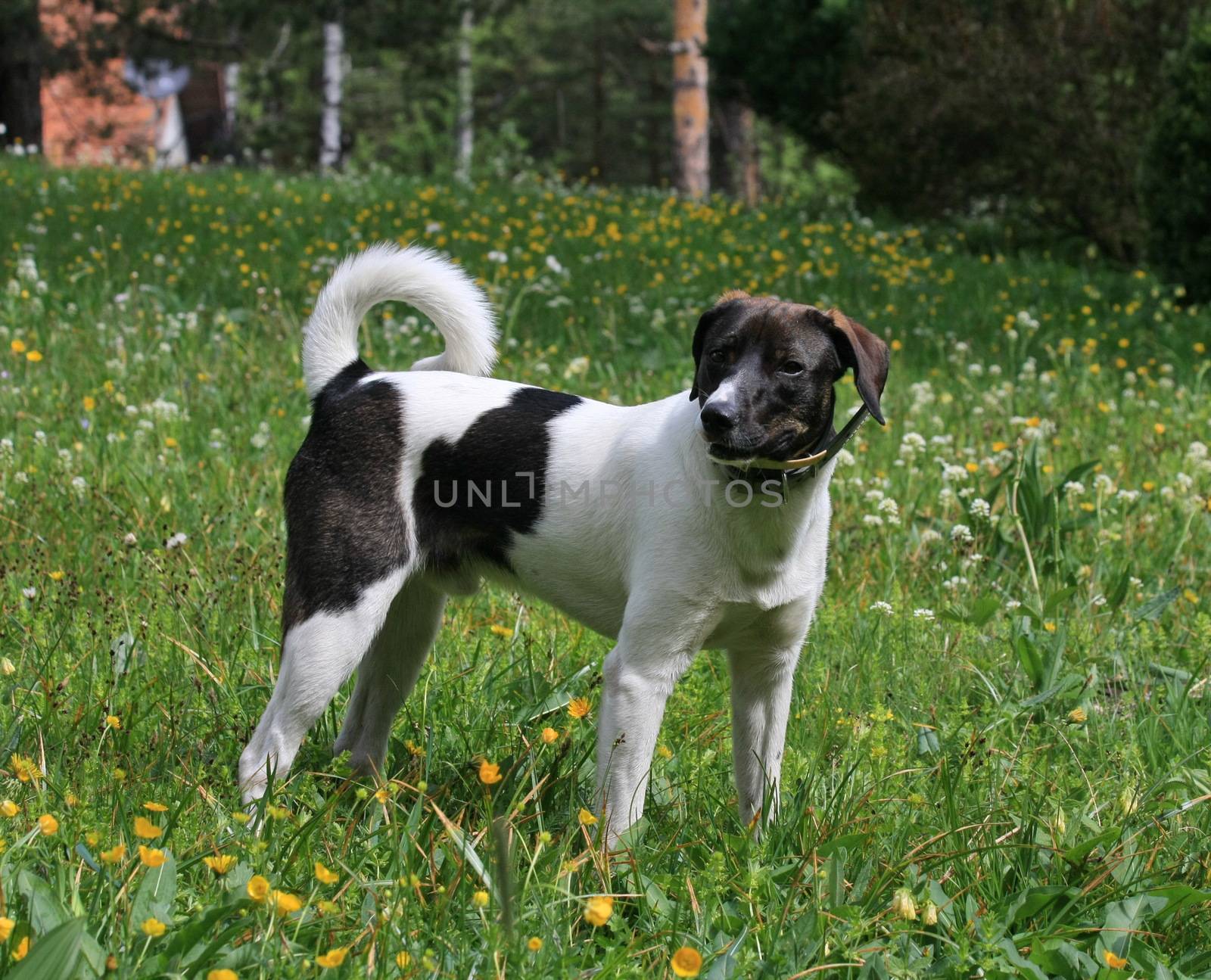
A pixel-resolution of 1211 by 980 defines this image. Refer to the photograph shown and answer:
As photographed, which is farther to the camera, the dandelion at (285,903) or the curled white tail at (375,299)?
the curled white tail at (375,299)

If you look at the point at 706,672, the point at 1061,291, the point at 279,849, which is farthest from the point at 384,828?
the point at 1061,291

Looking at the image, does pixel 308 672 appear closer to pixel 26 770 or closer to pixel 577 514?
pixel 26 770

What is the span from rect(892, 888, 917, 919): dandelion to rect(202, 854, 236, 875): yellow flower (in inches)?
50.0

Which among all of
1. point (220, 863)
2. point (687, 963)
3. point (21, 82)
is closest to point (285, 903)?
point (220, 863)

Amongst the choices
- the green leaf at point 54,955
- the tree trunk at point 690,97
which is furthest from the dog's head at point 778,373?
the tree trunk at point 690,97

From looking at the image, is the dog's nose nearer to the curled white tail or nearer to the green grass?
the green grass

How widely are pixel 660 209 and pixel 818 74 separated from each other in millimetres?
3616

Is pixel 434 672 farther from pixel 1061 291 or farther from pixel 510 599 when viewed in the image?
pixel 1061 291

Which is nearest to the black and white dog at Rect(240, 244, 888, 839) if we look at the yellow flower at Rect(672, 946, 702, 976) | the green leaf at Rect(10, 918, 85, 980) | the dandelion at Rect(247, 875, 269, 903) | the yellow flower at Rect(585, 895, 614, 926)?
the yellow flower at Rect(585, 895, 614, 926)

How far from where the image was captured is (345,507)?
301cm

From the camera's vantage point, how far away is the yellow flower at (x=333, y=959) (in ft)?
6.89

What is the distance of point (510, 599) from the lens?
4.27m

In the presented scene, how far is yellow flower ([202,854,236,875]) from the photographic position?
233 centimetres

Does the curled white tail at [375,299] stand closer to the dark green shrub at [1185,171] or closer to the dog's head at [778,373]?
the dog's head at [778,373]
